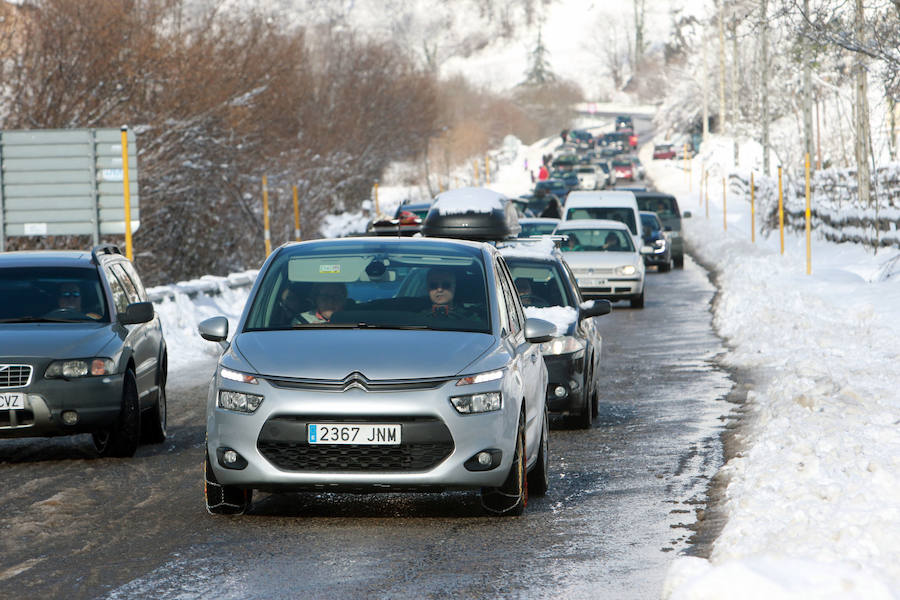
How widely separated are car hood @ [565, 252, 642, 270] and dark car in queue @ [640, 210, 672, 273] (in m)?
9.87

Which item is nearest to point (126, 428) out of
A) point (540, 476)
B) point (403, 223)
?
point (540, 476)

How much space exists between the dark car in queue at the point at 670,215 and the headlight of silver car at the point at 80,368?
29.2 m

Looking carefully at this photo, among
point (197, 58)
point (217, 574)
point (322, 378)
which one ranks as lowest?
point (217, 574)

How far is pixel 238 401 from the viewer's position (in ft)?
26.1

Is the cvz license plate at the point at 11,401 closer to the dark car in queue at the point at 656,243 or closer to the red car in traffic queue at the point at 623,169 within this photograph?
the dark car in queue at the point at 656,243

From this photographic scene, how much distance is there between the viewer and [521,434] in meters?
8.31

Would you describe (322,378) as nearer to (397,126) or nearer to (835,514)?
(835,514)

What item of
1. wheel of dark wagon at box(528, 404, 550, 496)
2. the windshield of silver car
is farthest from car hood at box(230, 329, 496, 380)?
the windshield of silver car

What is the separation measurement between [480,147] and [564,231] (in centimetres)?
8769

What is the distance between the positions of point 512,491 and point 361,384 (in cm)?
106

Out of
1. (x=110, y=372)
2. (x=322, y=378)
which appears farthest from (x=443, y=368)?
(x=110, y=372)

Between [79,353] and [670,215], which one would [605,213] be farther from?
[79,353]

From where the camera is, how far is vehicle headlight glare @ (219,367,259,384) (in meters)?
7.92

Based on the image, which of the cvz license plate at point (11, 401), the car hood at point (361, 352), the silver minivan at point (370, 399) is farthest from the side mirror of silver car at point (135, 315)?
the car hood at point (361, 352)
